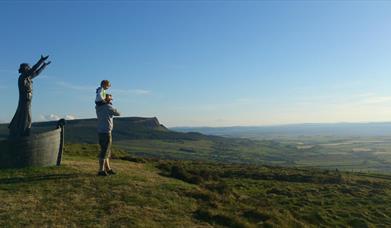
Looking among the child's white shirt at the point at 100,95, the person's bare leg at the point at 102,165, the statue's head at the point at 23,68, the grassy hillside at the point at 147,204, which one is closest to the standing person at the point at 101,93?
the child's white shirt at the point at 100,95

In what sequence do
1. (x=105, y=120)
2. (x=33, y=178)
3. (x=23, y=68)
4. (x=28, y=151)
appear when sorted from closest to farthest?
1. (x=33, y=178)
2. (x=105, y=120)
3. (x=28, y=151)
4. (x=23, y=68)

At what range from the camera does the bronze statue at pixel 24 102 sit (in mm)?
19406

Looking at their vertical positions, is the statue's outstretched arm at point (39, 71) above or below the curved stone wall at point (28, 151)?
above

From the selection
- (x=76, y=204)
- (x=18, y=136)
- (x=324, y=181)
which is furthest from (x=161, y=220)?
(x=324, y=181)

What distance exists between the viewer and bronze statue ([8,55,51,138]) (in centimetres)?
1941

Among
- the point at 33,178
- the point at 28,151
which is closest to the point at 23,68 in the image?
the point at 28,151

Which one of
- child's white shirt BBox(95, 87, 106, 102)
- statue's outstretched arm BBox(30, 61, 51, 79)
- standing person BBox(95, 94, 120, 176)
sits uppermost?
statue's outstretched arm BBox(30, 61, 51, 79)

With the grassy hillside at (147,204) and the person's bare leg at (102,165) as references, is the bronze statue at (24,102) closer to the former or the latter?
the grassy hillside at (147,204)

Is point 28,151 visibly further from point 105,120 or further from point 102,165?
point 105,120

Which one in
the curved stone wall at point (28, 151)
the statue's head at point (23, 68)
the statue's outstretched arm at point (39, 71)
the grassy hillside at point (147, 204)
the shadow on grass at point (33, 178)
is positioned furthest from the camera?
the statue's outstretched arm at point (39, 71)

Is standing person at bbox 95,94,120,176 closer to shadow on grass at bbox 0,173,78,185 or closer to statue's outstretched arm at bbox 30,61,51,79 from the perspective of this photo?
shadow on grass at bbox 0,173,78,185

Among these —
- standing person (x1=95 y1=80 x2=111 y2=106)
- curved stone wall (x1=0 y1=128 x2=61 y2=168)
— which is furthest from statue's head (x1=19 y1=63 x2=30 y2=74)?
standing person (x1=95 y1=80 x2=111 y2=106)

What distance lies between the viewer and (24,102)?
19609 millimetres

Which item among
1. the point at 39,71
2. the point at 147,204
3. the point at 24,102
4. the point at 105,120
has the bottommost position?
the point at 147,204
